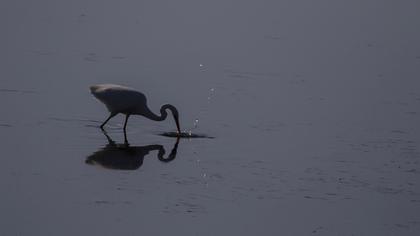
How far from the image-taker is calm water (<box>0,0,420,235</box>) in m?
11.5

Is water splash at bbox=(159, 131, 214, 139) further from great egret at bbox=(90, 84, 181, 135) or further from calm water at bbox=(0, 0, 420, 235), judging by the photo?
calm water at bbox=(0, 0, 420, 235)

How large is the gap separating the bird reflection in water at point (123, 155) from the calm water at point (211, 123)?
0.04m

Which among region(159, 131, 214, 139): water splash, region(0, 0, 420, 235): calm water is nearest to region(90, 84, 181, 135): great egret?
region(159, 131, 214, 139): water splash

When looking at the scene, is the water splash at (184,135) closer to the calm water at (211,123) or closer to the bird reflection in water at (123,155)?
the calm water at (211,123)

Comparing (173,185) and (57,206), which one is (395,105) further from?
(57,206)

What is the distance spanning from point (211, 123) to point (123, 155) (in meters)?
3.02

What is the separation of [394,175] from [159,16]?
1465 centimetres

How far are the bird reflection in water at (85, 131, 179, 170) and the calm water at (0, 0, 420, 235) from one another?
0.04m

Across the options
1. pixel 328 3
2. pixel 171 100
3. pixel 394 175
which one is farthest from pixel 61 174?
pixel 328 3

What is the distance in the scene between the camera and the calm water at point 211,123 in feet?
37.8

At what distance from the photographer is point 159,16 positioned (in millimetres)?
27781

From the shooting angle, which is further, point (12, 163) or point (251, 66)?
point (251, 66)

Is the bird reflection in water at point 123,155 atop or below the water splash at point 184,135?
atop

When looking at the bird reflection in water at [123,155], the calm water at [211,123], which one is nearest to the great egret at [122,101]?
the calm water at [211,123]
